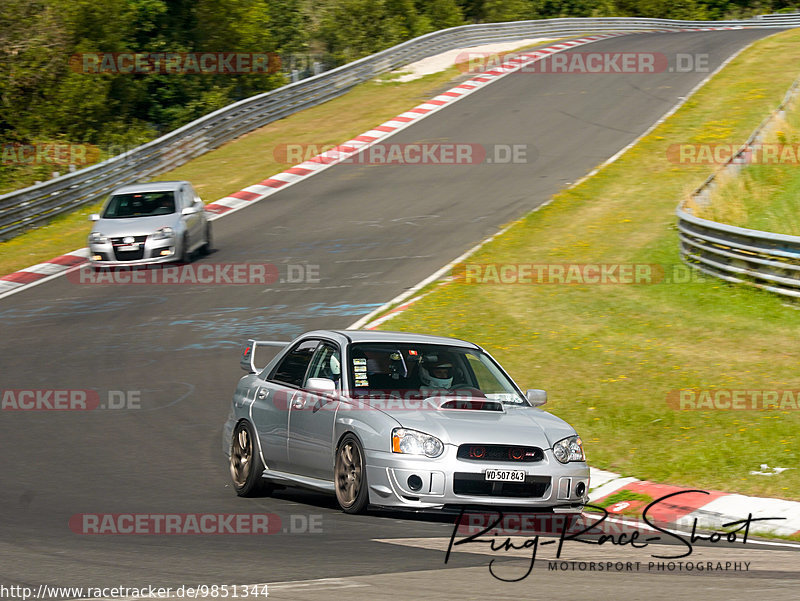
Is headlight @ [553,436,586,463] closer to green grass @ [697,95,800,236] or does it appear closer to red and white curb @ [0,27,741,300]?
green grass @ [697,95,800,236]

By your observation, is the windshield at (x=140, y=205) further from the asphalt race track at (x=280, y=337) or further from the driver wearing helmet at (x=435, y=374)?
the driver wearing helmet at (x=435, y=374)

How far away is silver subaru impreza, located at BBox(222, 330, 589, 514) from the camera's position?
8.45 m

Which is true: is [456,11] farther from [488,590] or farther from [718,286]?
[488,590]

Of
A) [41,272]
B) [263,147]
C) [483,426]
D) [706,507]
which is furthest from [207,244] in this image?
[706,507]

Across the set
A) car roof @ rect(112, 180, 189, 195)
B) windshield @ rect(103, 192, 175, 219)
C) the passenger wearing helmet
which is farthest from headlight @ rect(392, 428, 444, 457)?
car roof @ rect(112, 180, 189, 195)

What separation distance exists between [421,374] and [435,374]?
16 cm

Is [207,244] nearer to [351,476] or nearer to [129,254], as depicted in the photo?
[129,254]

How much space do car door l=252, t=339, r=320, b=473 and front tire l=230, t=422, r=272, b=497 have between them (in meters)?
0.09

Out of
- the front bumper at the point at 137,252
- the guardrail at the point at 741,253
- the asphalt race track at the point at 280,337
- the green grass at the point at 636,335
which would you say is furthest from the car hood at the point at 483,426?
the front bumper at the point at 137,252

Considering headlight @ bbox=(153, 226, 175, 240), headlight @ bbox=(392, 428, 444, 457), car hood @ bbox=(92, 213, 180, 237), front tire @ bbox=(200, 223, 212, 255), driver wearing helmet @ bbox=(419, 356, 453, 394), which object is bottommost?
front tire @ bbox=(200, 223, 212, 255)

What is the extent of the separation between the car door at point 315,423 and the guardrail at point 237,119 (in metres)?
19.3

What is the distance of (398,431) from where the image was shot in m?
8.51

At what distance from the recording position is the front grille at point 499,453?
335 inches

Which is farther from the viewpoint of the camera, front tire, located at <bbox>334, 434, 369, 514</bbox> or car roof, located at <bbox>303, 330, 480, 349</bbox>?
car roof, located at <bbox>303, 330, 480, 349</bbox>
